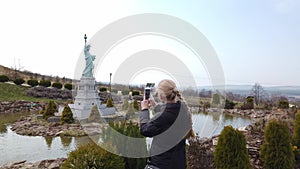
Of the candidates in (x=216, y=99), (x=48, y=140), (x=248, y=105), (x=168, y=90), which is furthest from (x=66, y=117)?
(x=248, y=105)

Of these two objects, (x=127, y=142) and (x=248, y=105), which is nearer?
(x=127, y=142)

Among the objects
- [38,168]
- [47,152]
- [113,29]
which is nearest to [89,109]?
[47,152]

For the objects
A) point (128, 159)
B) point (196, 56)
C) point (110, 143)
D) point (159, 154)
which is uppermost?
point (196, 56)

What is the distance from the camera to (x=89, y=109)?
46.9 ft

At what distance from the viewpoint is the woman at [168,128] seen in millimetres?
1998

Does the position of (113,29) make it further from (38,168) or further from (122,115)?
(38,168)

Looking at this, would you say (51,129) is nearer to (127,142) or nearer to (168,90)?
(127,142)

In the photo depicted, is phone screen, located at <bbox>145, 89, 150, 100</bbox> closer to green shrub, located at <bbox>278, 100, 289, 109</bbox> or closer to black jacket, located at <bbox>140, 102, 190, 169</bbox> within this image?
black jacket, located at <bbox>140, 102, 190, 169</bbox>

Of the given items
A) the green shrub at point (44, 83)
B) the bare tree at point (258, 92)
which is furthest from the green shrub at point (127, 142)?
the green shrub at point (44, 83)

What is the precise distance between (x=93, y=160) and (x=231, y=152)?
2.18 meters

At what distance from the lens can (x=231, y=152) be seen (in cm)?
381

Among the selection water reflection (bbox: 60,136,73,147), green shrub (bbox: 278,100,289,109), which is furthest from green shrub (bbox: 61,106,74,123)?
green shrub (bbox: 278,100,289,109)

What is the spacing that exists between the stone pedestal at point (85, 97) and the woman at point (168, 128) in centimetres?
1253

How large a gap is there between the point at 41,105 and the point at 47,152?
15.1 metres
